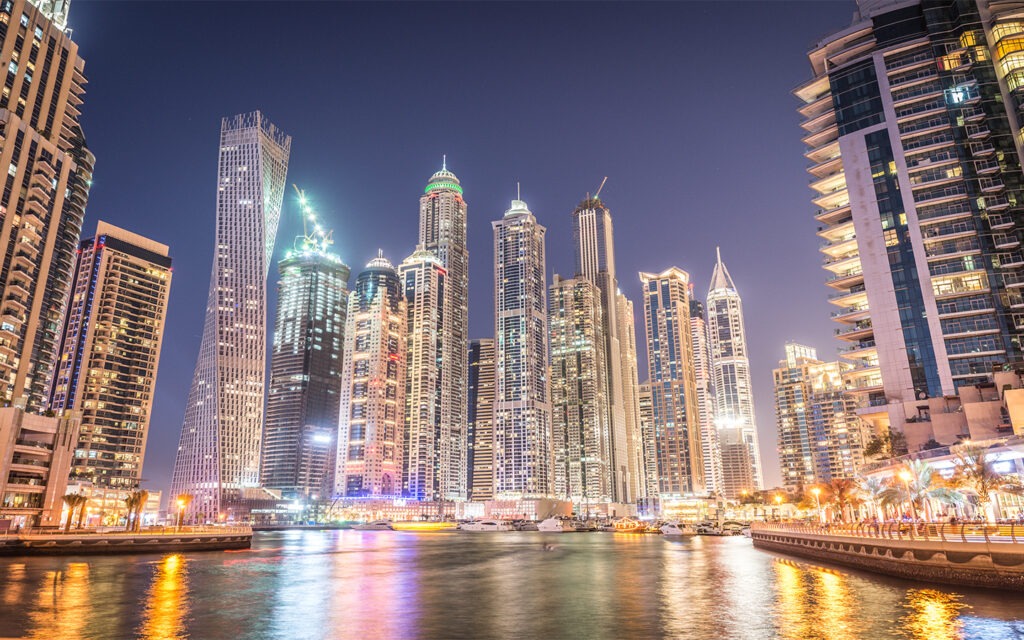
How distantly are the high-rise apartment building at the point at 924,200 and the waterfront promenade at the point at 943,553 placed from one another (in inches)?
1628

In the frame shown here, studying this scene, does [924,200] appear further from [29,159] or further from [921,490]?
[29,159]

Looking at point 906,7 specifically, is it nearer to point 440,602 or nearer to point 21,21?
point 440,602

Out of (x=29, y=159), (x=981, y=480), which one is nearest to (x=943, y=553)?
(x=981, y=480)

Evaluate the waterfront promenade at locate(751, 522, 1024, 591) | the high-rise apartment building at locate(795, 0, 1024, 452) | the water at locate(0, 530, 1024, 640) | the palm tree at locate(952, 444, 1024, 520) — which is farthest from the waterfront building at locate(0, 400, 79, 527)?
the high-rise apartment building at locate(795, 0, 1024, 452)

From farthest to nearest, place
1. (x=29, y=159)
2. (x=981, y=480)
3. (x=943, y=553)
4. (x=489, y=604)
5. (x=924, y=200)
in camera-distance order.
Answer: (x=29, y=159)
(x=924, y=200)
(x=981, y=480)
(x=943, y=553)
(x=489, y=604)

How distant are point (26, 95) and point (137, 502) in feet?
253

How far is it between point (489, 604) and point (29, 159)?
12357cm

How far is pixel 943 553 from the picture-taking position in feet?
146

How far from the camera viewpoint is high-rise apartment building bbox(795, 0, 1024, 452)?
3757 inches

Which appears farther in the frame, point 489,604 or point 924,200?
point 924,200

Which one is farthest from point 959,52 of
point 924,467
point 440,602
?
point 440,602

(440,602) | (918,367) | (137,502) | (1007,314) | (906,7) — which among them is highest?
(906,7)

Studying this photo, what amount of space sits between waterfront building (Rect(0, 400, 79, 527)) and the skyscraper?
31.2 feet

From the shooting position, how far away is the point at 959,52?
106250 mm
